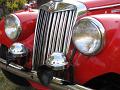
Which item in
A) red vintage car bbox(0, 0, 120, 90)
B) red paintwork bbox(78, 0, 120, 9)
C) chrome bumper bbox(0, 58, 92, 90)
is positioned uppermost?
red paintwork bbox(78, 0, 120, 9)

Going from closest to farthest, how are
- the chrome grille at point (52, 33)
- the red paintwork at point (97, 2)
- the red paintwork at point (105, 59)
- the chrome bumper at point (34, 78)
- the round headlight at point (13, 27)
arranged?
the red paintwork at point (105, 59), the chrome bumper at point (34, 78), the chrome grille at point (52, 33), the red paintwork at point (97, 2), the round headlight at point (13, 27)

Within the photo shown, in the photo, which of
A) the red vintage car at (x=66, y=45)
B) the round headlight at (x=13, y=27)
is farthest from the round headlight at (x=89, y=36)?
the round headlight at (x=13, y=27)

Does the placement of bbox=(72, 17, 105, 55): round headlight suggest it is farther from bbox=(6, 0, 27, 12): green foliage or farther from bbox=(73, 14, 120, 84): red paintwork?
bbox=(6, 0, 27, 12): green foliage

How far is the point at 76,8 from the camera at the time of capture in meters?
3.17

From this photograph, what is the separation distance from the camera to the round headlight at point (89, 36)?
2.66 meters

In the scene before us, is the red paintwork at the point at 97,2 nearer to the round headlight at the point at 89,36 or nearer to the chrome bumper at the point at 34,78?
the round headlight at the point at 89,36

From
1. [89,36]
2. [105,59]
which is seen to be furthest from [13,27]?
[105,59]

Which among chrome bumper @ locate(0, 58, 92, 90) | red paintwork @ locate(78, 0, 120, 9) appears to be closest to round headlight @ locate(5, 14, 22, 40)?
chrome bumper @ locate(0, 58, 92, 90)

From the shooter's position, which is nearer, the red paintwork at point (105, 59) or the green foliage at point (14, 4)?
the red paintwork at point (105, 59)

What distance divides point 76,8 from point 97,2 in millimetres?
406

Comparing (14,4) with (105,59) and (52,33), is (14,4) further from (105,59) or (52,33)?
(105,59)

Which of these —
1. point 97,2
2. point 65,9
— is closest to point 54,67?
point 65,9

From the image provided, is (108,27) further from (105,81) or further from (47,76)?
(47,76)

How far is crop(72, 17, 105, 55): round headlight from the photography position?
2.66 m
